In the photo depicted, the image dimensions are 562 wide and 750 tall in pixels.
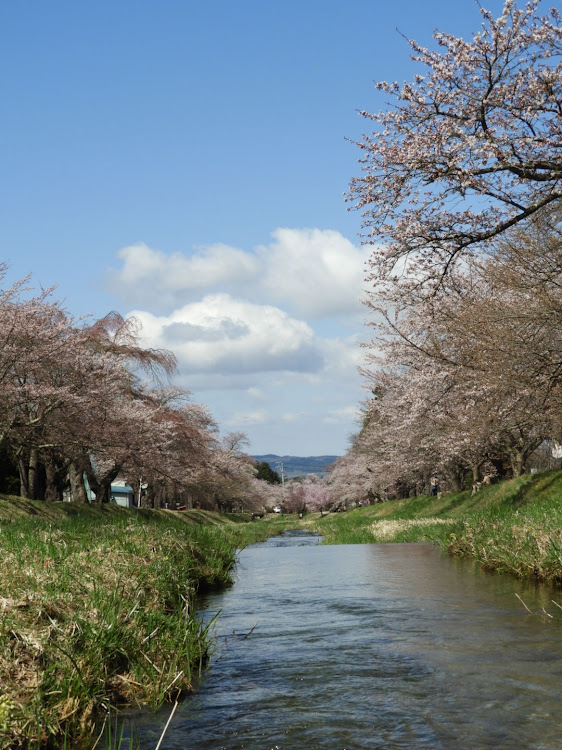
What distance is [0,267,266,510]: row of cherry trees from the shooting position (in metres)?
27.8

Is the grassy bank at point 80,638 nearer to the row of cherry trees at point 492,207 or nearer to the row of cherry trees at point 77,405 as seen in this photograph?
the row of cherry trees at point 492,207

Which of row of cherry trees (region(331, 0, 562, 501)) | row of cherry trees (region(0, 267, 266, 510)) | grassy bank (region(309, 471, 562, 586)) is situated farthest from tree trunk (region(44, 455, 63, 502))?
row of cherry trees (region(331, 0, 562, 501))

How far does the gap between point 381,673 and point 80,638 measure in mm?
2904

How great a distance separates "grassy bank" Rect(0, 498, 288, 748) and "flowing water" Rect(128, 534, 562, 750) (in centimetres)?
41

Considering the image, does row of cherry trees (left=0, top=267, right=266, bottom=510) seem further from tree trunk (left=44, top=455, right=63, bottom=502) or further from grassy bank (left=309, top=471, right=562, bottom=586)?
grassy bank (left=309, top=471, right=562, bottom=586)

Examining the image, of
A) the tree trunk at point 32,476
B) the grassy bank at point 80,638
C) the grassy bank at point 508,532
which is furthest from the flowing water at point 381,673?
the tree trunk at point 32,476

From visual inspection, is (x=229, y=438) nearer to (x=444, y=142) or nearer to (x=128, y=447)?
(x=128, y=447)

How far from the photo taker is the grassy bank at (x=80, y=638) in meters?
5.23

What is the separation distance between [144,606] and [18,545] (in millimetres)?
2448

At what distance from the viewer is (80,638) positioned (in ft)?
20.2

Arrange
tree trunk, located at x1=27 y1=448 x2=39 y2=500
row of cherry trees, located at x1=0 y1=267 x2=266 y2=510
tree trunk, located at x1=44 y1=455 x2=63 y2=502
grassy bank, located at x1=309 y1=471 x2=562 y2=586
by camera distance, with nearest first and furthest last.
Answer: grassy bank, located at x1=309 y1=471 x2=562 y2=586, row of cherry trees, located at x1=0 y1=267 x2=266 y2=510, tree trunk, located at x1=27 y1=448 x2=39 y2=500, tree trunk, located at x1=44 y1=455 x2=63 y2=502

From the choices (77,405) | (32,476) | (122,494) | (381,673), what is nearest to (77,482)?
(32,476)

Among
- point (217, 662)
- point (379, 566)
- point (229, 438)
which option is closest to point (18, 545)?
point (217, 662)

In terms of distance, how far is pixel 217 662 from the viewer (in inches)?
307
